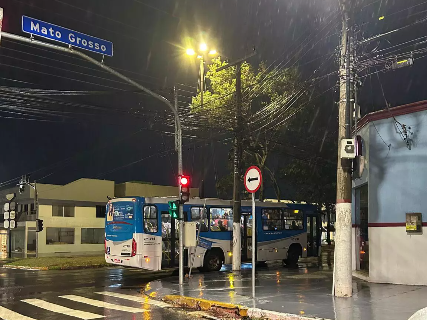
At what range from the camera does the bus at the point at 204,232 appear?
60.1 feet

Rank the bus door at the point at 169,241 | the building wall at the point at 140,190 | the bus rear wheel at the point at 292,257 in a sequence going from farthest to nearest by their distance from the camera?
the building wall at the point at 140,190 → the bus rear wheel at the point at 292,257 → the bus door at the point at 169,241

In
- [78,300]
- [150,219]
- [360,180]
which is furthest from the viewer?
[150,219]

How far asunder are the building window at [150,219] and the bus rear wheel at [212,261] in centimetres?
305

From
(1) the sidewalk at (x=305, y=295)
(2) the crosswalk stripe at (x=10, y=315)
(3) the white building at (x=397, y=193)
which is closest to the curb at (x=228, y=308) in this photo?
(1) the sidewalk at (x=305, y=295)

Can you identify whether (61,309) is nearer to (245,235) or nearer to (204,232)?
(204,232)

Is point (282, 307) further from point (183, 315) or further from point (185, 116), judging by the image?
point (185, 116)

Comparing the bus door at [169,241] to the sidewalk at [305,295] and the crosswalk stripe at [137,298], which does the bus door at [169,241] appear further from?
the crosswalk stripe at [137,298]

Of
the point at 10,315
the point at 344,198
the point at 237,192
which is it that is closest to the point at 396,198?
the point at 344,198

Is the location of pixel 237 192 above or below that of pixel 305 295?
above

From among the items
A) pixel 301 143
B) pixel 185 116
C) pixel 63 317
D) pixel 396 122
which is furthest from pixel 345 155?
pixel 301 143

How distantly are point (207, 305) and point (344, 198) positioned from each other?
14.3 ft

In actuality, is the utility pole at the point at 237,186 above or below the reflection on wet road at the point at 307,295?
above

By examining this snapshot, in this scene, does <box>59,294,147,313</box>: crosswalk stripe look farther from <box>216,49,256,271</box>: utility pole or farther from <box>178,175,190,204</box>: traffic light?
<box>216,49,256,271</box>: utility pole

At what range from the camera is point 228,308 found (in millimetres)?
11086
